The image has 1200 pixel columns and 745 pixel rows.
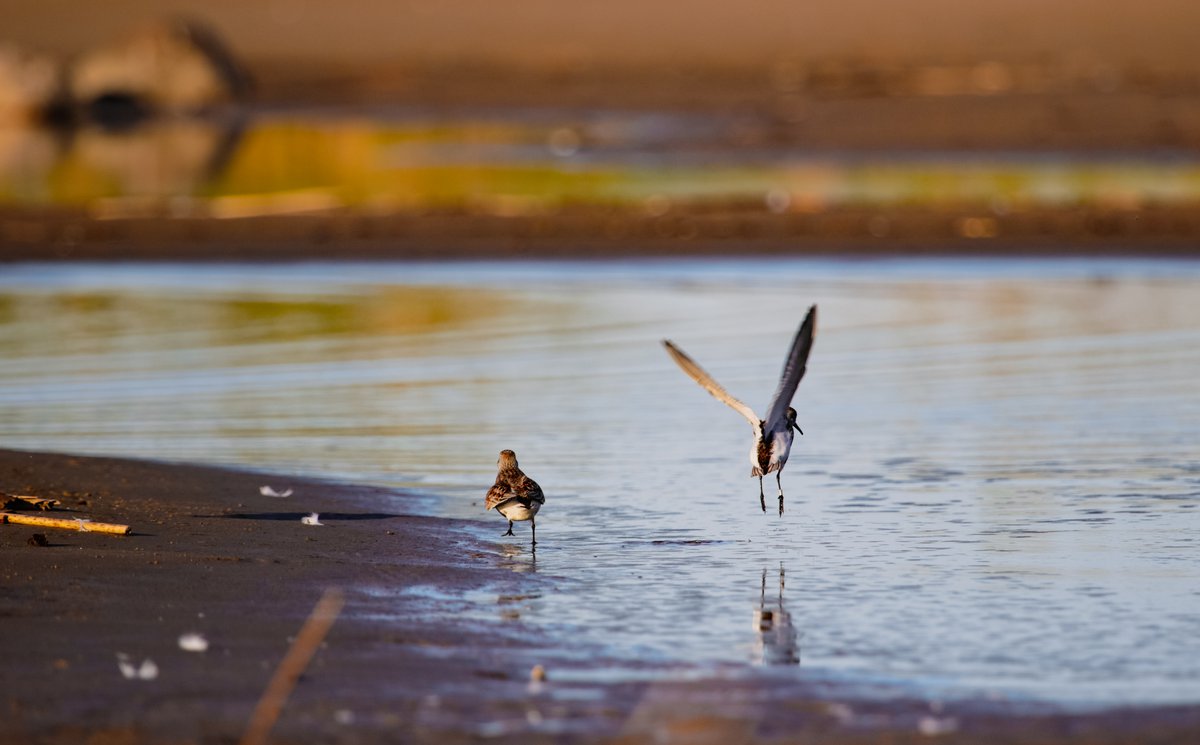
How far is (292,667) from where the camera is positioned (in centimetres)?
743

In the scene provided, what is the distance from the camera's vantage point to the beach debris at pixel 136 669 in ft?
24.3

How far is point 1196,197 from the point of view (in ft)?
90.1

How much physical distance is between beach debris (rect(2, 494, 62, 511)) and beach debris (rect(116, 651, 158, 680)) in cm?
263

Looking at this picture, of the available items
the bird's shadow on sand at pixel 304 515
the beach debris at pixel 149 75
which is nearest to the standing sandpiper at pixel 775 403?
the bird's shadow on sand at pixel 304 515

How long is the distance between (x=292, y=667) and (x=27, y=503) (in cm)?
320

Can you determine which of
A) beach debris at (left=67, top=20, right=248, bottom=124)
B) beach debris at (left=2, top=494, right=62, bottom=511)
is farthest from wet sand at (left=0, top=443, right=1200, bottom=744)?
beach debris at (left=67, top=20, right=248, bottom=124)

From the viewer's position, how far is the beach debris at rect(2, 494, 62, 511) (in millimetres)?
10008

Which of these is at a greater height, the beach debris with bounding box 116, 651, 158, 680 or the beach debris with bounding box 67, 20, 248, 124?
the beach debris with bounding box 67, 20, 248, 124

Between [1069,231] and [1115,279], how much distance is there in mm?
3132

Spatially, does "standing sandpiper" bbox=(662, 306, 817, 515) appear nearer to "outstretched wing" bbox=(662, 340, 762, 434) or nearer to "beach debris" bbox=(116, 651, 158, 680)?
"outstretched wing" bbox=(662, 340, 762, 434)

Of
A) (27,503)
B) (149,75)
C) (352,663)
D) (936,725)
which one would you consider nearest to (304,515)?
(27,503)

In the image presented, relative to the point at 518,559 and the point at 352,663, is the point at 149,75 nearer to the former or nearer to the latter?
the point at 518,559

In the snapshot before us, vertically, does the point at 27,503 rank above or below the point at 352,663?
above

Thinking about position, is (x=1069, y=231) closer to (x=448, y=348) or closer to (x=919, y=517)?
(x=448, y=348)
